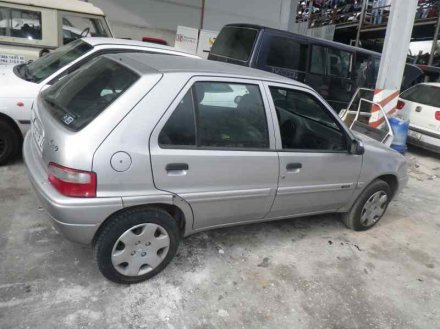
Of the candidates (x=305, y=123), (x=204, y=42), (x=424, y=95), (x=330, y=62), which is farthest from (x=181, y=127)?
(x=204, y=42)

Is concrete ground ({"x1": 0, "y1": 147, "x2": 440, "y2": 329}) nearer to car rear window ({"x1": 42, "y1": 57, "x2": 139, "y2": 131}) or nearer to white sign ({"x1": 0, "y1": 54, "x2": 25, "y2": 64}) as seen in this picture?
car rear window ({"x1": 42, "y1": 57, "x2": 139, "y2": 131})

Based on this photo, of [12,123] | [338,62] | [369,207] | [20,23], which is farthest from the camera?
[338,62]

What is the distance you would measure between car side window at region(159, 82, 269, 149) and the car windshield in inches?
93.3

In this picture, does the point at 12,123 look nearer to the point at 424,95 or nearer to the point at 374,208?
the point at 374,208

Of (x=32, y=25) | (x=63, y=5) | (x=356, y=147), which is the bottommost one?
(x=356, y=147)

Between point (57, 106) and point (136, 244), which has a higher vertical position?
point (57, 106)

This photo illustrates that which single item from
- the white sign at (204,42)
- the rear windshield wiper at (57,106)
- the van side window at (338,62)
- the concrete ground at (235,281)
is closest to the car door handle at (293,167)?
the concrete ground at (235,281)

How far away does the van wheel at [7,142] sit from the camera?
4.08 m

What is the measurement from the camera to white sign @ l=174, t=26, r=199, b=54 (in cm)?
1128

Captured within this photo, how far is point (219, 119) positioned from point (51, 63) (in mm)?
2770

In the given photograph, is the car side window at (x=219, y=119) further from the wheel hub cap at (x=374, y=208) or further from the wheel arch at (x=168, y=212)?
the wheel hub cap at (x=374, y=208)

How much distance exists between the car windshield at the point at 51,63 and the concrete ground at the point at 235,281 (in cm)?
115

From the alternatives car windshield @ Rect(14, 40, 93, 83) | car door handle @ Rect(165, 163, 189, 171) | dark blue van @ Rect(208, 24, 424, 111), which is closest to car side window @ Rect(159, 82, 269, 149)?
car door handle @ Rect(165, 163, 189, 171)

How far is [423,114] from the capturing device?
7.31 meters
